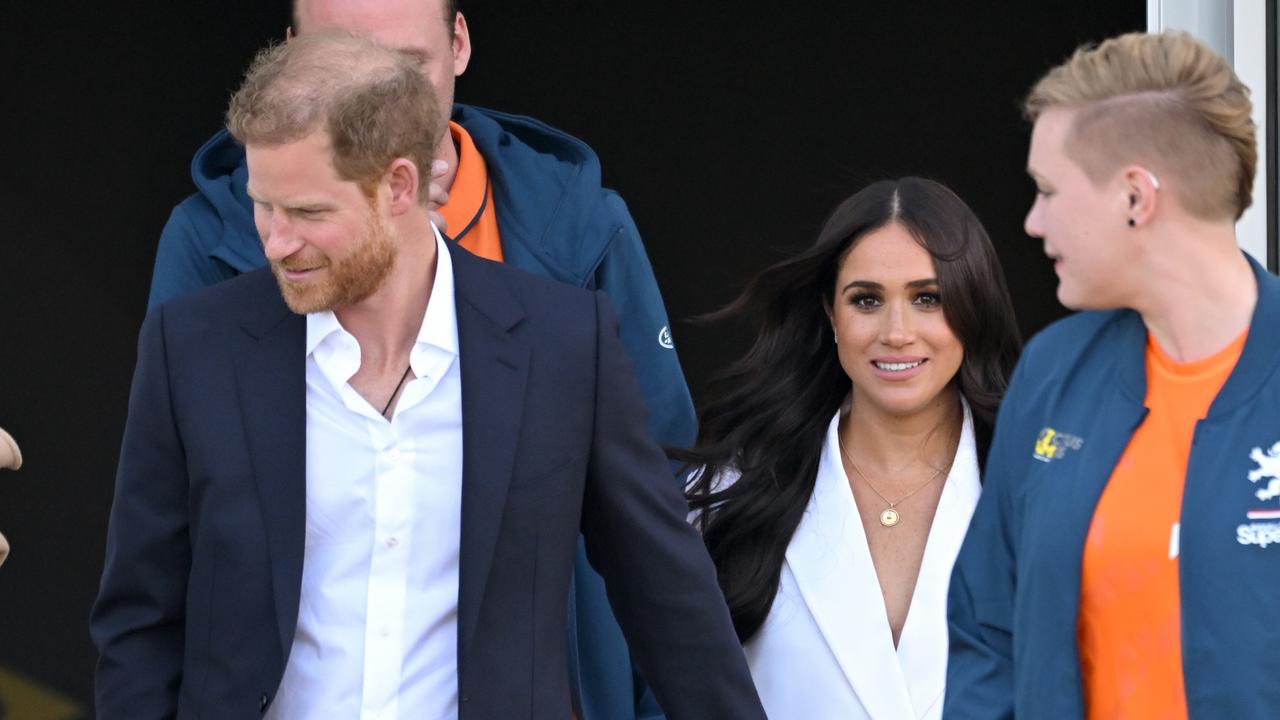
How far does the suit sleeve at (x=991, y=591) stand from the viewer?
2412mm

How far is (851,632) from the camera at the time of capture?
3.12 m

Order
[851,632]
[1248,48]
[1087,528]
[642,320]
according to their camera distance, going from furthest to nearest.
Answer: [1248,48] < [642,320] < [851,632] < [1087,528]

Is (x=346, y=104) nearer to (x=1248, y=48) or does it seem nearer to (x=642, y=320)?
(x=642, y=320)

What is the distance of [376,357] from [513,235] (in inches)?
27.8

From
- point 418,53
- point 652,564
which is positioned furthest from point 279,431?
point 418,53

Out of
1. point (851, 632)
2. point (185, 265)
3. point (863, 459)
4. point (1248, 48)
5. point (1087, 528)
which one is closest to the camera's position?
point (1087, 528)

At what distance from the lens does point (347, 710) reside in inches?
93.0

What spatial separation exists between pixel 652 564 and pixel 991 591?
1.40 ft

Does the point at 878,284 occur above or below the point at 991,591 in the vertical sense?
above

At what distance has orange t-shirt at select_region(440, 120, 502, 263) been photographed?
3.11 m

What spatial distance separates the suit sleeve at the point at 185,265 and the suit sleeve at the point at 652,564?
0.71m

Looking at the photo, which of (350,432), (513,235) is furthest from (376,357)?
(513,235)

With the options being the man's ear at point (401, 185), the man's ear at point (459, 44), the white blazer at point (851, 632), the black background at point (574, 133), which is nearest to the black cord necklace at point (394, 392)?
the man's ear at point (401, 185)

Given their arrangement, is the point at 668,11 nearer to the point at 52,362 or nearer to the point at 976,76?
the point at 976,76
